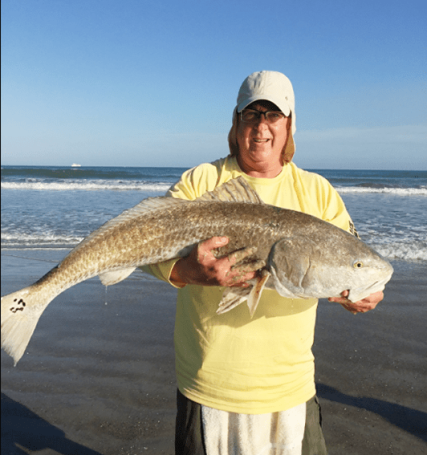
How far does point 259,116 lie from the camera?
2457 millimetres

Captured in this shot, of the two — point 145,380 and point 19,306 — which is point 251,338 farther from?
point 145,380

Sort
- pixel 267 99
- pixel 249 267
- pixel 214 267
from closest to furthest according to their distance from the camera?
pixel 214 267
pixel 249 267
pixel 267 99

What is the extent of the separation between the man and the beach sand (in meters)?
1.40

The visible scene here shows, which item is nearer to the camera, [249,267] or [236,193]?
[249,267]

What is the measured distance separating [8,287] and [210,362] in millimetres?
6095

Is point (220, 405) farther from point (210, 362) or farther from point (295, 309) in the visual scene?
point (295, 309)

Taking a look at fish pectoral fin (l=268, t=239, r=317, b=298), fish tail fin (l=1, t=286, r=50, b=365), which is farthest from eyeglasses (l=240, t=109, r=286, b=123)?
fish tail fin (l=1, t=286, r=50, b=365)

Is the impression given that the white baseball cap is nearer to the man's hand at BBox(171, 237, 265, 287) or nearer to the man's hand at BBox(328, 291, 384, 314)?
the man's hand at BBox(171, 237, 265, 287)

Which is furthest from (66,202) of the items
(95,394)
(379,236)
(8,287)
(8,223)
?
(95,394)

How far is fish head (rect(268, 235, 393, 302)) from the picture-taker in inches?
83.9

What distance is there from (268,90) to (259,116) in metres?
0.17

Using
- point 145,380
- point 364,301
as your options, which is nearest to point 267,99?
point 364,301

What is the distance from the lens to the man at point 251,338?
2.14 m

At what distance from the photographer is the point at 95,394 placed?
3975mm
